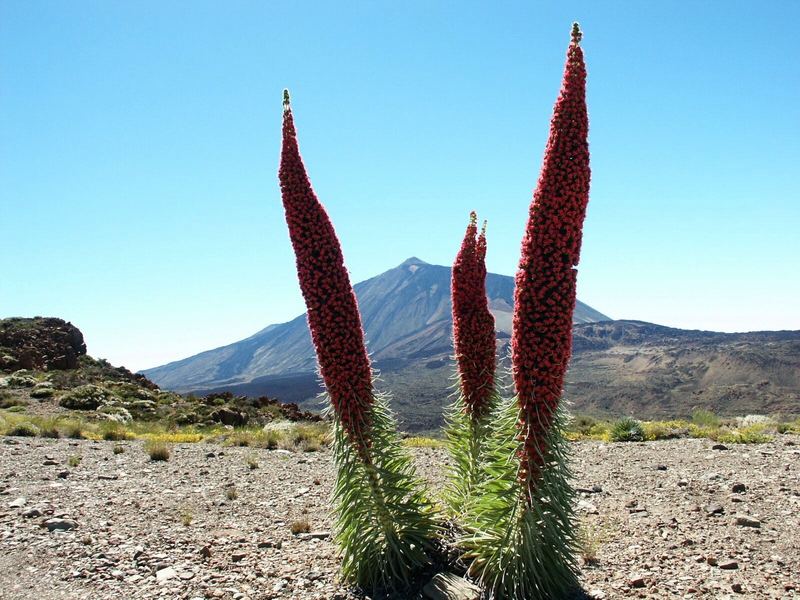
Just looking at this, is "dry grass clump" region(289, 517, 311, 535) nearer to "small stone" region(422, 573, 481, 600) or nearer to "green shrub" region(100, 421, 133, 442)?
"small stone" region(422, 573, 481, 600)

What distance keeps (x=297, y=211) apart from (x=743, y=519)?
268 inches

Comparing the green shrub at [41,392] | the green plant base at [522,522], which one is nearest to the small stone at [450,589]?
the green plant base at [522,522]

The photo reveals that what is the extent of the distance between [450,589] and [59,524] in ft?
17.8

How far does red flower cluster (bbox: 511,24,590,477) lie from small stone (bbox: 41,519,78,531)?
6.36 meters

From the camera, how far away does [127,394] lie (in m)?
28.1

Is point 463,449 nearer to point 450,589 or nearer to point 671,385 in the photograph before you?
point 450,589

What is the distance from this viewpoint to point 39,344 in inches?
1492

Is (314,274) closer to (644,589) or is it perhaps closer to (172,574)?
(172,574)

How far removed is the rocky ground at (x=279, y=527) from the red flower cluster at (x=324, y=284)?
1771 mm

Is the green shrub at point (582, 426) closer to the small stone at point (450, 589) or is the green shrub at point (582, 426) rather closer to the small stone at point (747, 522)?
the small stone at point (747, 522)

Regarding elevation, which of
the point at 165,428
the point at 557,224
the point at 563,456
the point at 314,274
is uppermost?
the point at 557,224

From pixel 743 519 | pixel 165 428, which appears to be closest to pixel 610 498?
pixel 743 519

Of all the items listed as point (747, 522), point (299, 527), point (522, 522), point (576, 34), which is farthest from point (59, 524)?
point (747, 522)

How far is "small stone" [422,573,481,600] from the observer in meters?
5.27
